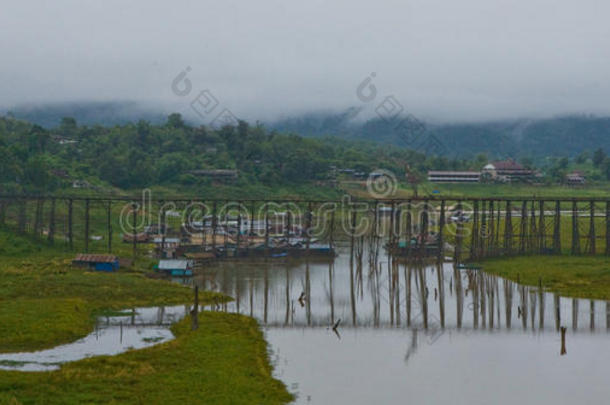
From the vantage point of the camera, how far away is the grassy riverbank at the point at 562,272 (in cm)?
4503

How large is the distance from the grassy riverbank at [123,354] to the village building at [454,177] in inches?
2925

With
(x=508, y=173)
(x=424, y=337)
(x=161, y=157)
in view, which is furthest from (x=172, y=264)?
(x=508, y=173)

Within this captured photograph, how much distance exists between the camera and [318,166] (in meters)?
109

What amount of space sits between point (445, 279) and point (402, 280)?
118 inches

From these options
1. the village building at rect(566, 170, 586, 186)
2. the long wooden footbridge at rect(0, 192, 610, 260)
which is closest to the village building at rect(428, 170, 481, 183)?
the long wooden footbridge at rect(0, 192, 610, 260)

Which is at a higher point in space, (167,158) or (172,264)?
(167,158)

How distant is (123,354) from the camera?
Result: 95.8 ft

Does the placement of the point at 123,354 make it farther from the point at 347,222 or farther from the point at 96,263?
the point at 347,222

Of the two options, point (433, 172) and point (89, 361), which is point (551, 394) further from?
point (433, 172)

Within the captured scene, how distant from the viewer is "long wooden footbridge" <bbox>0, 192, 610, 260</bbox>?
57.7 metres

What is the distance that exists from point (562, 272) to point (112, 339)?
31.0 meters

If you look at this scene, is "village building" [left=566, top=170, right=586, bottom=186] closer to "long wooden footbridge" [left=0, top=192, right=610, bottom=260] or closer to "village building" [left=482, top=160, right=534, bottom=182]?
"village building" [left=482, top=160, right=534, bottom=182]

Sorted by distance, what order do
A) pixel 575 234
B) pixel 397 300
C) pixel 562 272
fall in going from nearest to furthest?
pixel 397 300 → pixel 562 272 → pixel 575 234

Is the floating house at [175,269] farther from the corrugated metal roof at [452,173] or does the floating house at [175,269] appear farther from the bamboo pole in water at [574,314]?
the corrugated metal roof at [452,173]
